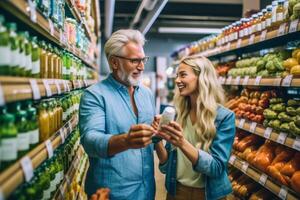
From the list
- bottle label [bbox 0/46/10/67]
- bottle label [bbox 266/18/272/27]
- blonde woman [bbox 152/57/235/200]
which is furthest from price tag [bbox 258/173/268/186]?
bottle label [bbox 0/46/10/67]

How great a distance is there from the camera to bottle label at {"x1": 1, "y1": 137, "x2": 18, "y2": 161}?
1.26m

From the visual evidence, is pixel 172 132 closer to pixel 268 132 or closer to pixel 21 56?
pixel 21 56

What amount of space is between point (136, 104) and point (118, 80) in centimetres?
18

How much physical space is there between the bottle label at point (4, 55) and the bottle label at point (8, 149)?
0.88 feet

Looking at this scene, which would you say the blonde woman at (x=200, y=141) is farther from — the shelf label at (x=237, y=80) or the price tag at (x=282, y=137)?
the shelf label at (x=237, y=80)

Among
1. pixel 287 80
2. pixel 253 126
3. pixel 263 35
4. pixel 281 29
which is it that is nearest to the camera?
pixel 287 80

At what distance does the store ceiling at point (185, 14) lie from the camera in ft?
35.0

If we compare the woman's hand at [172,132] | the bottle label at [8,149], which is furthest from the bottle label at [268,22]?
the bottle label at [8,149]

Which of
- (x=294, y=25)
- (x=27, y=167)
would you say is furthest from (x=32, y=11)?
(x=294, y=25)

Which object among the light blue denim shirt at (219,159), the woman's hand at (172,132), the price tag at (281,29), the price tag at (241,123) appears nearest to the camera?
the woman's hand at (172,132)

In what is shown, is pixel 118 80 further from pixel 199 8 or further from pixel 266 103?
pixel 199 8

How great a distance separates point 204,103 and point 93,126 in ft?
2.50

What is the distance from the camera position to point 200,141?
227 cm

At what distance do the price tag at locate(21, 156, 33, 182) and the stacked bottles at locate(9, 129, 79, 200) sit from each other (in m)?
0.16
